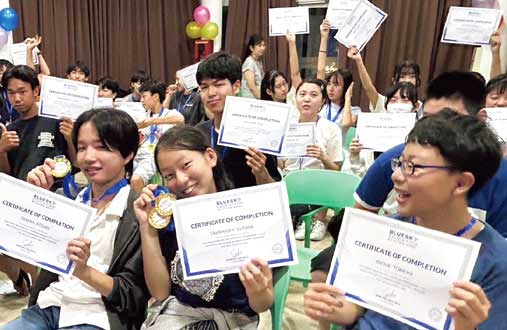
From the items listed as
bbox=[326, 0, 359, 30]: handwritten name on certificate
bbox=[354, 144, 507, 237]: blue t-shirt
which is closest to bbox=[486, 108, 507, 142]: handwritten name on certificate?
bbox=[354, 144, 507, 237]: blue t-shirt

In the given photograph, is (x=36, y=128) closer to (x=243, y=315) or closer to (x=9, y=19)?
(x=243, y=315)

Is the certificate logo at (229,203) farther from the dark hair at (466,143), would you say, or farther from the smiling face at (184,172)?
the dark hair at (466,143)

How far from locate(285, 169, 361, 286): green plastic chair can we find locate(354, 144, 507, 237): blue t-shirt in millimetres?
568

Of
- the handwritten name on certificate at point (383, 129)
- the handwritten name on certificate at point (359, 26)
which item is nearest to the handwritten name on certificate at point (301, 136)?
the handwritten name on certificate at point (383, 129)

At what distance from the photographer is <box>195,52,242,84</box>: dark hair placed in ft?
6.43

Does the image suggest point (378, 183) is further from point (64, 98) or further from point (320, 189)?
point (64, 98)

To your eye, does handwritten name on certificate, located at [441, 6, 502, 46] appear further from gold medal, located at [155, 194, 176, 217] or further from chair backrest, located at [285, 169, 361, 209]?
gold medal, located at [155, 194, 176, 217]

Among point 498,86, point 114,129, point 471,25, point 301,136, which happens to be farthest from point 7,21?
point 498,86

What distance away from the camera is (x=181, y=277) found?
1.33m

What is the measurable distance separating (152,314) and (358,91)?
4768 millimetres

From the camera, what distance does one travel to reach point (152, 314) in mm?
1383

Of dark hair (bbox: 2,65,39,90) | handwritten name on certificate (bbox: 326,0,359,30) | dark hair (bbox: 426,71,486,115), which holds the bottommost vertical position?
dark hair (bbox: 2,65,39,90)

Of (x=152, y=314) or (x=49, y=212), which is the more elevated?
A: (x=49, y=212)

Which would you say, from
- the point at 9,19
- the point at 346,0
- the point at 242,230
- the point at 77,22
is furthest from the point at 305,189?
the point at 77,22
